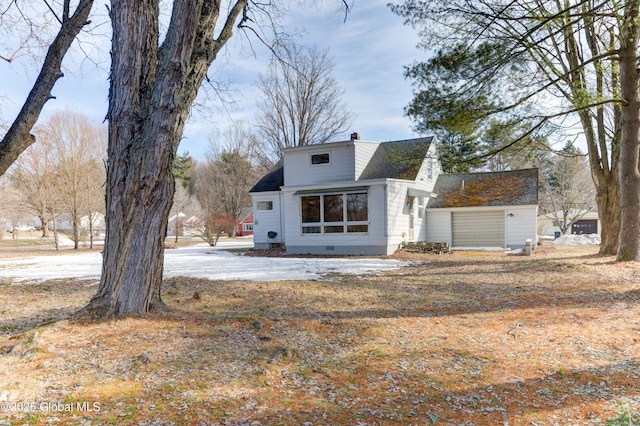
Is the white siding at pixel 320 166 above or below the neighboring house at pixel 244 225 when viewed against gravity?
above

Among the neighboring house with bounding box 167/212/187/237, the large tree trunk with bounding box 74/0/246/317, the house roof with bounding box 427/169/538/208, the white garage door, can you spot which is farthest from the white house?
the large tree trunk with bounding box 74/0/246/317

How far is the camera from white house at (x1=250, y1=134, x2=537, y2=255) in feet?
48.7

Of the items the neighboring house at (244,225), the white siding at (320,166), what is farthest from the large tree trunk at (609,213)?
the neighboring house at (244,225)

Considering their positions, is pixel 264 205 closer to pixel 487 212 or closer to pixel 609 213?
pixel 487 212

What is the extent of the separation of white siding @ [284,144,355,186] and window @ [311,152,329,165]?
137 millimetres

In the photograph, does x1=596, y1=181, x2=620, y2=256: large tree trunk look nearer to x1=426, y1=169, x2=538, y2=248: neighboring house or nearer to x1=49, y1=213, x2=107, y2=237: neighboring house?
x1=426, y1=169, x2=538, y2=248: neighboring house

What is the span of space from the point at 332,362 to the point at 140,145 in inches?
126

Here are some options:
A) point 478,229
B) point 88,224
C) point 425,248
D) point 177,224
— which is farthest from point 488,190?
point 88,224

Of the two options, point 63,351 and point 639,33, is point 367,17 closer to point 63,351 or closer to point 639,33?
point 639,33

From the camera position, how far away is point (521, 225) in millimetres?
16719

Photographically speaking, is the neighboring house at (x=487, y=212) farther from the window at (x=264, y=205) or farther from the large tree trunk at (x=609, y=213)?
the window at (x=264, y=205)

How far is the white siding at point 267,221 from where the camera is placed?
728 inches

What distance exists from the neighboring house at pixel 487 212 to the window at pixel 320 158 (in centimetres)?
559

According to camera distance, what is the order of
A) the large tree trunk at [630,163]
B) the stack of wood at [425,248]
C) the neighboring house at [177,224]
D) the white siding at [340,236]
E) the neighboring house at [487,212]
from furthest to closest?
the neighboring house at [177,224] → the neighboring house at [487,212] → the stack of wood at [425,248] → the white siding at [340,236] → the large tree trunk at [630,163]
